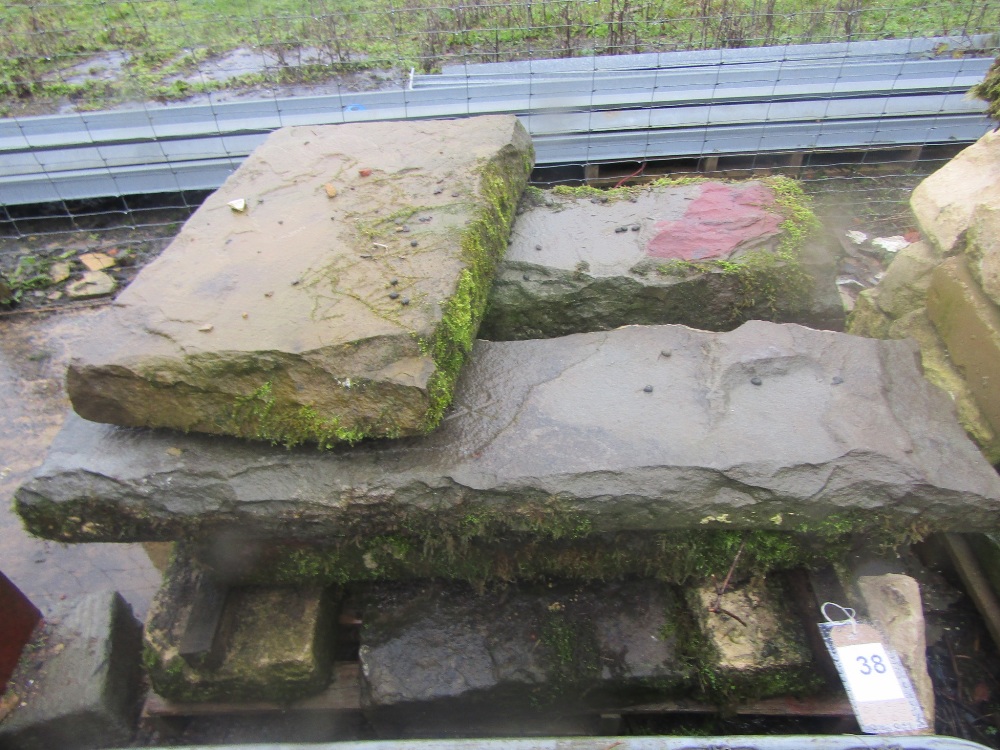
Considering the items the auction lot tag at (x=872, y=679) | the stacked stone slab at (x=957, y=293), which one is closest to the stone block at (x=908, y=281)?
the stacked stone slab at (x=957, y=293)

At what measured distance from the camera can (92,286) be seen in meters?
4.59

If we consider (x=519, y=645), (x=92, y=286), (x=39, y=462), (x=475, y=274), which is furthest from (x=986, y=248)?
(x=92, y=286)

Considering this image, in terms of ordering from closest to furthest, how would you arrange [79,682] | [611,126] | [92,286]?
[79,682] → [92,286] → [611,126]

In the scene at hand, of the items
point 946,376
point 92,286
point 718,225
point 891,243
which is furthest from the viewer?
Result: point 92,286

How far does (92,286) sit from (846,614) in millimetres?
4685

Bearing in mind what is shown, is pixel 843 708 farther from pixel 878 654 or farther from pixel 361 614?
pixel 361 614

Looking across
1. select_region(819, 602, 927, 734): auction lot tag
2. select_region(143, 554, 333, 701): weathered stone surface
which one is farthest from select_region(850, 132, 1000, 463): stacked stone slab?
select_region(143, 554, 333, 701): weathered stone surface

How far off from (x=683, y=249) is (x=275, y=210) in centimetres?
175

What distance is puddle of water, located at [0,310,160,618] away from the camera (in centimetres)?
302

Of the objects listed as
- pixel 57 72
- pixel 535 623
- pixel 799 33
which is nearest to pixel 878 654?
pixel 535 623

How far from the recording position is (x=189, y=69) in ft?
21.9

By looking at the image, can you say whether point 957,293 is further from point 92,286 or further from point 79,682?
point 92,286

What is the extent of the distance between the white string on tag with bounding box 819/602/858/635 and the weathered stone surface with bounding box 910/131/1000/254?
1.48 meters

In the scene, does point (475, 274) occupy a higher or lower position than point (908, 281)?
higher
